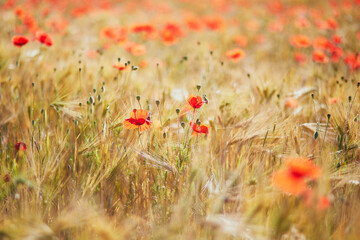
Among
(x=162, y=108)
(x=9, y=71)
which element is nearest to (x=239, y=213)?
(x=162, y=108)

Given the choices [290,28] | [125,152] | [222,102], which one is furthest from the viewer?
[290,28]

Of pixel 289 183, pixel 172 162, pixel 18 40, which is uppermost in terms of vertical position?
pixel 18 40

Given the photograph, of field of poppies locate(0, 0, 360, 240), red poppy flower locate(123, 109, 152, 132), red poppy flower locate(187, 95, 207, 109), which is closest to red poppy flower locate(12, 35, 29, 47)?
field of poppies locate(0, 0, 360, 240)

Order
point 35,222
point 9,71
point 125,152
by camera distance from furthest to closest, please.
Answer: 1. point 9,71
2. point 125,152
3. point 35,222

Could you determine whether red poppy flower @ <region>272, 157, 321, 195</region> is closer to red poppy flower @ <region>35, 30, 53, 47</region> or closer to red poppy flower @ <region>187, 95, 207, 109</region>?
red poppy flower @ <region>187, 95, 207, 109</region>

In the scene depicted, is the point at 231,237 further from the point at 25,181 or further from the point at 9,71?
the point at 9,71

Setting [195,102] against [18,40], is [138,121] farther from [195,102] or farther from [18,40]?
[18,40]

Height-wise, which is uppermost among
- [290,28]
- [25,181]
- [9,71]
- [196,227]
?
[290,28]

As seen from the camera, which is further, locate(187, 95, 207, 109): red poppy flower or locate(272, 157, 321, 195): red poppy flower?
locate(187, 95, 207, 109): red poppy flower

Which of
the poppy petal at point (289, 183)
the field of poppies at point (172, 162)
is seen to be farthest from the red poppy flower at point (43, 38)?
the poppy petal at point (289, 183)

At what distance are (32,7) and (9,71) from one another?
98.5 inches

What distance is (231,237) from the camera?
2.45ft

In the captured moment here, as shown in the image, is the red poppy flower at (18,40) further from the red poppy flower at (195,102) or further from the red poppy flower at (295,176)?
the red poppy flower at (295,176)

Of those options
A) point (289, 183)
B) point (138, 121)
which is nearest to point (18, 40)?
point (138, 121)
